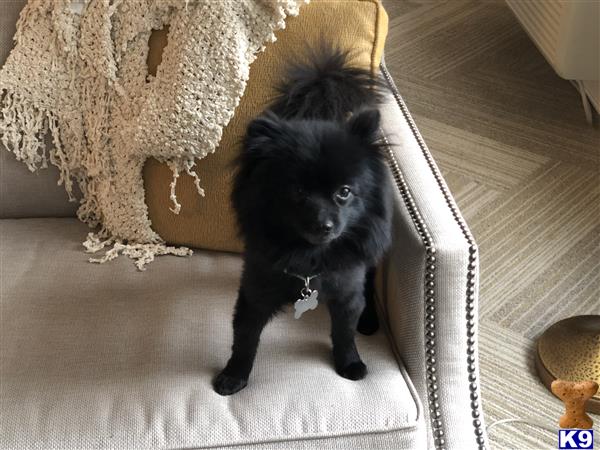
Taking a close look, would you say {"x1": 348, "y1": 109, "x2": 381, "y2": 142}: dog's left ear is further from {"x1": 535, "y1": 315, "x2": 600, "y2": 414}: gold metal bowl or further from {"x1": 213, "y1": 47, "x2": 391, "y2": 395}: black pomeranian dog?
{"x1": 535, "y1": 315, "x2": 600, "y2": 414}: gold metal bowl

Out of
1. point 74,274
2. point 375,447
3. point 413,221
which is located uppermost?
point 413,221

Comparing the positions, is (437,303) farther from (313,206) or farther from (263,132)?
(263,132)

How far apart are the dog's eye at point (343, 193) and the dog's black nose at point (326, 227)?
5cm

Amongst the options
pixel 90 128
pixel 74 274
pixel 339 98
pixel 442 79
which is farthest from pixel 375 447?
pixel 442 79

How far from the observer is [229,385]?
1.21 meters

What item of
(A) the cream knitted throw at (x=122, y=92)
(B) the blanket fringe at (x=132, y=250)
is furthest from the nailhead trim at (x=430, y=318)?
(B) the blanket fringe at (x=132, y=250)

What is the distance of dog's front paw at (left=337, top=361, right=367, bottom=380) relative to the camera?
1.25 m

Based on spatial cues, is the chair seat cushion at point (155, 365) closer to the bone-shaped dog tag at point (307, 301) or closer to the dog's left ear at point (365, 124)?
the bone-shaped dog tag at point (307, 301)

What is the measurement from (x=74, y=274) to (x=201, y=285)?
24 cm

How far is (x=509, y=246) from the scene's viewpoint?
7.27 feet

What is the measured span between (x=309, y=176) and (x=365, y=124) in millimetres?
126

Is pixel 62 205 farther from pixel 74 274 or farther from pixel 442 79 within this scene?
pixel 442 79

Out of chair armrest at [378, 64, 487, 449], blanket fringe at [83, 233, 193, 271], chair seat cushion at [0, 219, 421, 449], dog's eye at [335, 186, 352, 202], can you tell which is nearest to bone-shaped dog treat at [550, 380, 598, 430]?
chair armrest at [378, 64, 487, 449]

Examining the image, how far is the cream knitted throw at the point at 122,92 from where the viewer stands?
4.66 ft
